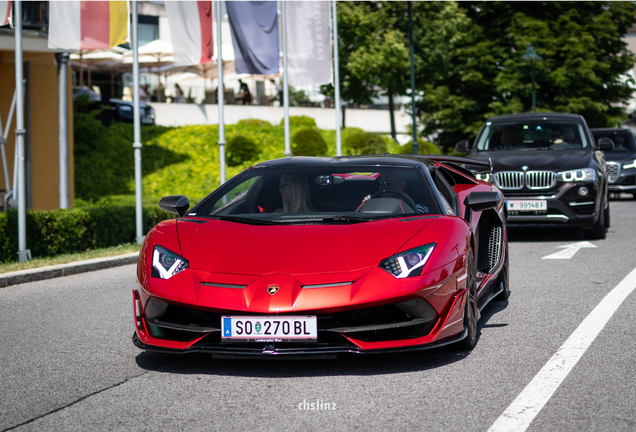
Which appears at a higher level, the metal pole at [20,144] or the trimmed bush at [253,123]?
the trimmed bush at [253,123]

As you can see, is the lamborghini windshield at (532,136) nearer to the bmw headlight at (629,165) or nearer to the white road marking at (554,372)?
the white road marking at (554,372)

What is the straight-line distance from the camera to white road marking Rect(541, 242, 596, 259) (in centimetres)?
1044

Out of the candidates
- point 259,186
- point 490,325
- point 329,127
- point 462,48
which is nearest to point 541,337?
point 490,325

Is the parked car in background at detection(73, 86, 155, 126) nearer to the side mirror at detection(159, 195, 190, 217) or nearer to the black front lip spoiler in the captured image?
the side mirror at detection(159, 195, 190, 217)

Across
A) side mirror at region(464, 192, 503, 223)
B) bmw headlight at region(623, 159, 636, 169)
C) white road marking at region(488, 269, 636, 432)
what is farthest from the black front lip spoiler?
bmw headlight at region(623, 159, 636, 169)

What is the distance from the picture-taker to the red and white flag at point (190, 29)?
50.5 ft

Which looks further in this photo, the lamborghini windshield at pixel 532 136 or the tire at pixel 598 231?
the lamborghini windshield at pixel 532 136

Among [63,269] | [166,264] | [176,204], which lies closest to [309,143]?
[63,269]

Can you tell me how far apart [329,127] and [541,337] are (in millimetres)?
32782

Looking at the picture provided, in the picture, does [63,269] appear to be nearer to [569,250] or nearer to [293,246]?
[293,246]

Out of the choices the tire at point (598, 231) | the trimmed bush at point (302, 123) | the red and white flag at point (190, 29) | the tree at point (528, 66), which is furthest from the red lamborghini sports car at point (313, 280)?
the tree at point (528, 66)

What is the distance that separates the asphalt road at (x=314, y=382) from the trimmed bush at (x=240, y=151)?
21.2 m

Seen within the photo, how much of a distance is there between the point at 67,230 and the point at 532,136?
734cm

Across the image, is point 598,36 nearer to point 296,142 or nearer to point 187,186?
point 296,142
